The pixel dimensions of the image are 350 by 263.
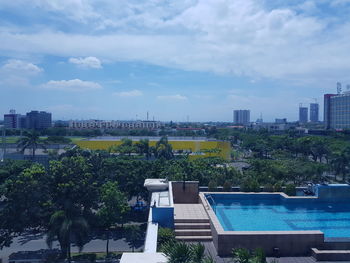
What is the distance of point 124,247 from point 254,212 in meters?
6.58

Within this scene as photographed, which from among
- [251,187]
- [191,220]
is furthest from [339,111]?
[191,220]

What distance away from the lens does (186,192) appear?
Answer: 15.5 m

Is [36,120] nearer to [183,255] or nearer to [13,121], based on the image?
[13,121]

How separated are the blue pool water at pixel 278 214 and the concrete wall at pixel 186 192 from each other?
873mm

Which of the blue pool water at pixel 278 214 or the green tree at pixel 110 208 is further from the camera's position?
the green tree at pixel 110 208

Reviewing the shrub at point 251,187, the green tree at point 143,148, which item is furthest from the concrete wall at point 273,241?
the green tree at point 143,148

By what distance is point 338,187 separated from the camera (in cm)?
1619

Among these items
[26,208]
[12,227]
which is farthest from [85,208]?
[12,227]

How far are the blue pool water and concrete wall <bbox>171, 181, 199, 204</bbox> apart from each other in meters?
0.87

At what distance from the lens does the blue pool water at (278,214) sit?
12.9m

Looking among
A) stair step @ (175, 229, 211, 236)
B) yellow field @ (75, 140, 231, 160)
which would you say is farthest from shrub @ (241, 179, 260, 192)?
yellow field @ (75, 140, 231, 160)

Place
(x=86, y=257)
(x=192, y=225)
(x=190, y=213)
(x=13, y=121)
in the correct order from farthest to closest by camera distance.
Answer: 1. (x=13, y=121)
2. (x=86, y=257)
3. (x=190, y=213)
4. (x=192, y=225)

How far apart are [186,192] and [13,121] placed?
95914 millimetres

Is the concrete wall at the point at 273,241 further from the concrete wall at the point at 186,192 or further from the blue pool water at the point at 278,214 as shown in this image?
the concrete wall at the point at 186,192
